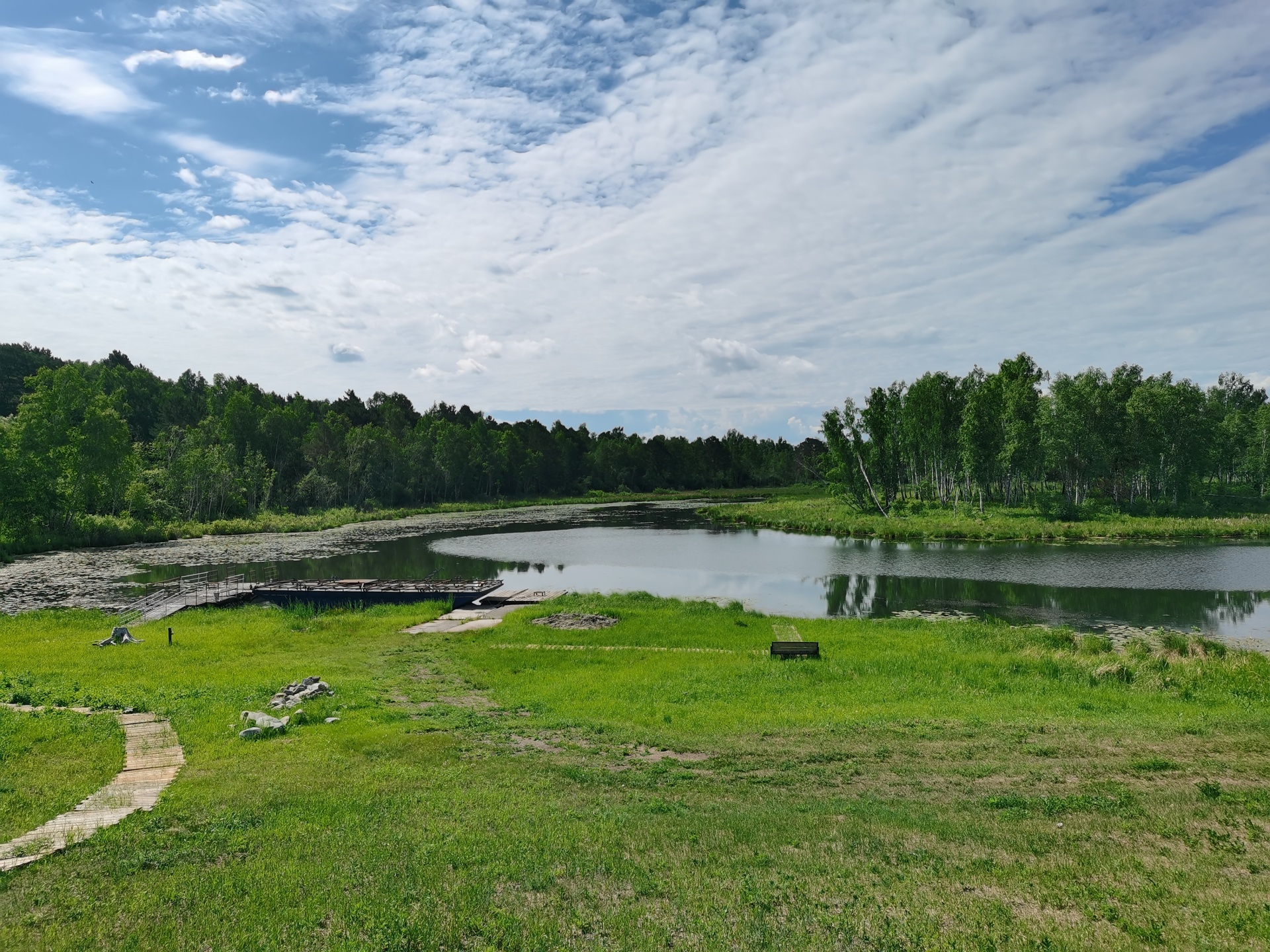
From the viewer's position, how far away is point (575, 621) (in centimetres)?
3325

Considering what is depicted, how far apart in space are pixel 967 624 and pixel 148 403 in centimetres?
16881

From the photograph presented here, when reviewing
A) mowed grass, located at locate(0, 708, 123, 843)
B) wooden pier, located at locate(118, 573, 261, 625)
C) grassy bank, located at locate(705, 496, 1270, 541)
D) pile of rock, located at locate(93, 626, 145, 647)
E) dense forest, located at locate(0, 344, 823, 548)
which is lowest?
wooden pier, located at locate(118, 573, 261, 625)

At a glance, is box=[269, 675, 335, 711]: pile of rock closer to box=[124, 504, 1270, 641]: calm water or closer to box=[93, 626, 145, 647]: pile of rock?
box=[93, 626, 145, 647]: pile of rock

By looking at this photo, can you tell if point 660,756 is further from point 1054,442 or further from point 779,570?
point 1054,442

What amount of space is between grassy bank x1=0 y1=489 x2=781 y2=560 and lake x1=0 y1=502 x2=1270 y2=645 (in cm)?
318

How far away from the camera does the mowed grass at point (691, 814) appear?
8.05m

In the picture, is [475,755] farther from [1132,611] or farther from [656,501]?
[656,501]

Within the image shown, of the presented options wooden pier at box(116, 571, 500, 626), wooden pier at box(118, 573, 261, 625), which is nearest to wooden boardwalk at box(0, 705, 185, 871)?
wooden pier at box(118, 573, 261, 625)

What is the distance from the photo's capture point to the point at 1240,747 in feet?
47.2

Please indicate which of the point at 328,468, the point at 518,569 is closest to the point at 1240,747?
the point at 518,569

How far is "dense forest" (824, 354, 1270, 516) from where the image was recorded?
84188mm

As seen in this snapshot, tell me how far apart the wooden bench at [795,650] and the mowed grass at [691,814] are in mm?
1390

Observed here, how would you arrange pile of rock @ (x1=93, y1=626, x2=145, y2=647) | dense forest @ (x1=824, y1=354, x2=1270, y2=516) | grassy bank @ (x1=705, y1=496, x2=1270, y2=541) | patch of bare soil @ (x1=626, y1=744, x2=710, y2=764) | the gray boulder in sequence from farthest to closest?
dense forest @ (x1=824, y1=354, x2=1270, y2=516) → grassy bank @ (x1=705, y1=496, x2=1270, y2=541) → pile of rock @ (x1=93, y1=626, x2=145, y2=647) → the gray boulder → patch of bare soil @ (x1=626, y1=744, x2=710, y2=764)

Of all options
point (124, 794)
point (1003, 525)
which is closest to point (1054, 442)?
point (1003, 525)
